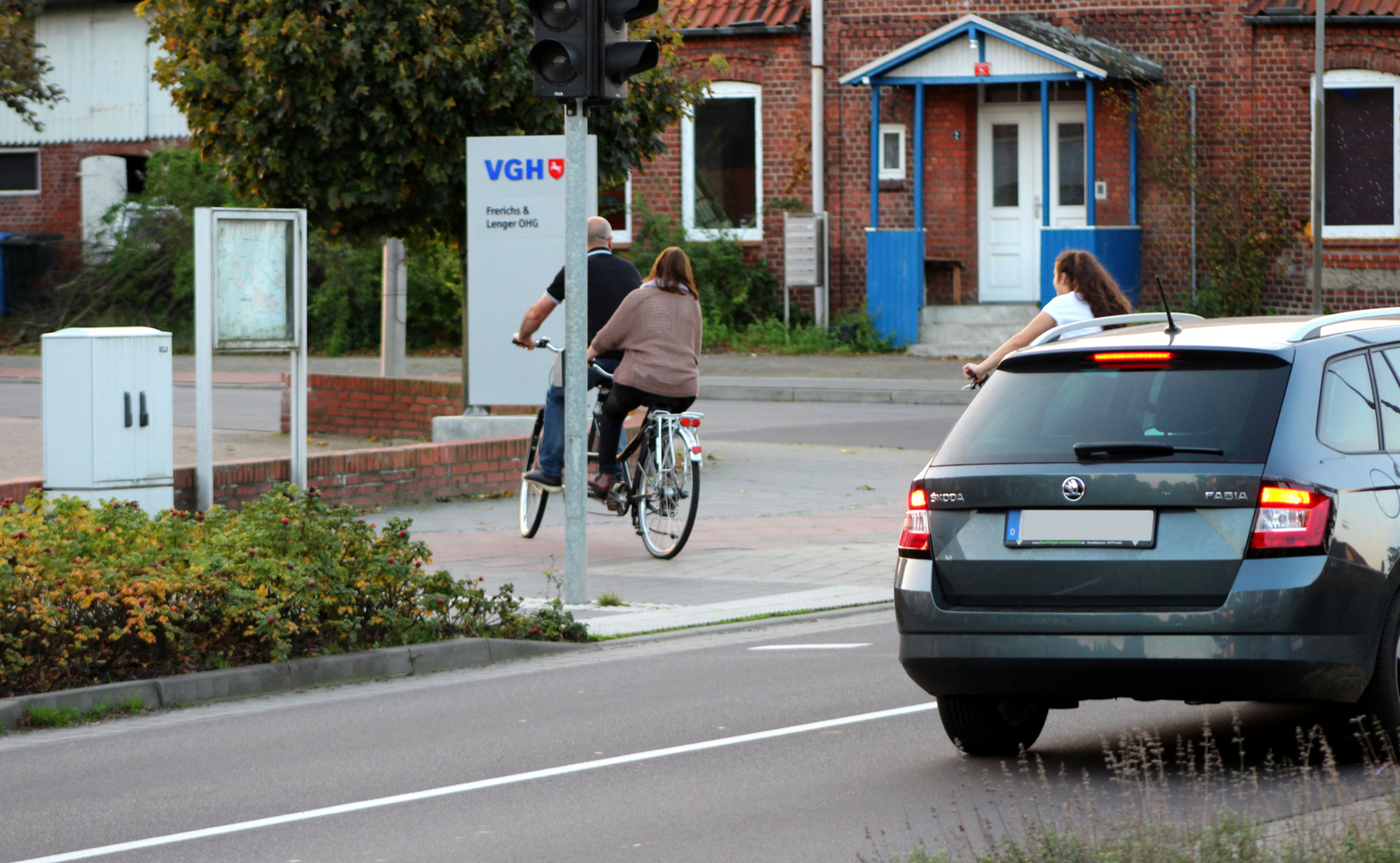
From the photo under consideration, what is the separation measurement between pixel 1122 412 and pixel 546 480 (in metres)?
6.44

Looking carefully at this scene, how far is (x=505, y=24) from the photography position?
16109mm

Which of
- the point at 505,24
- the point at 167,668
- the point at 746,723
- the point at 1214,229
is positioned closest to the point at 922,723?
the point at 746,723

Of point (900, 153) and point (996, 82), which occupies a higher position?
point (996, 82)

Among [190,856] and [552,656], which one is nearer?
[190,856]

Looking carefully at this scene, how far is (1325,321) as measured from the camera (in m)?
6.85

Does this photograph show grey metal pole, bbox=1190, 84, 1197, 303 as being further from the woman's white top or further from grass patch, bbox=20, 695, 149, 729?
grass patch, bbox=20, 695, 149, 729

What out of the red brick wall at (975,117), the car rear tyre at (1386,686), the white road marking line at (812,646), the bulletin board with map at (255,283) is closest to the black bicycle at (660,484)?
the bulletin board with map at (255,283)

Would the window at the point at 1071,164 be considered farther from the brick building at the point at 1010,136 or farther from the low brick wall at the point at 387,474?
the low brick wall at the point at 387,474

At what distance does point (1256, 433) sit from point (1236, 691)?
0.82 meters

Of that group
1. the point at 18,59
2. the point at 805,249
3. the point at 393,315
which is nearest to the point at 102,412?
the point at 393,315

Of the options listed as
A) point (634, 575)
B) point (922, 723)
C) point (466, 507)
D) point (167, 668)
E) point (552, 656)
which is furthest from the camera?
point (466, 507)

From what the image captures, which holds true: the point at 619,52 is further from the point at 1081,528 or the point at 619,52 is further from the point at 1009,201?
the point at 1009,201

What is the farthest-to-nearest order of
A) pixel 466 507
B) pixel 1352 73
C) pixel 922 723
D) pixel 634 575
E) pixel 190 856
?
pixel 1352 73 < pixel 466 507 < pixel 634 575 < pixel 922 723 < pixel 190 856

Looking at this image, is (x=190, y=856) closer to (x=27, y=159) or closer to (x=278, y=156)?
(x=278, y=156)
